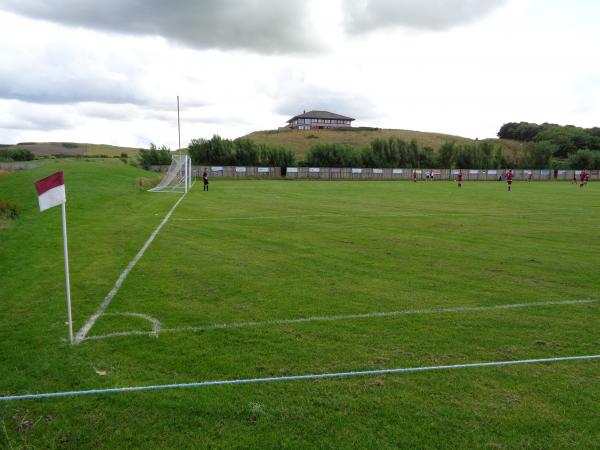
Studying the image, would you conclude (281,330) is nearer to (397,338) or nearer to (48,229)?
(397,338)

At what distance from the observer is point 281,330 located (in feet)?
19.8

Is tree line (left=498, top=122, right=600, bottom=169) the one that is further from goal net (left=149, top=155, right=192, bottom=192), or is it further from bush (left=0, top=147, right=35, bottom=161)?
bush (left=0, top=147, right=35, bottom=161)

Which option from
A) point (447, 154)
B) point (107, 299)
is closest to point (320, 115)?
point (447, 154)

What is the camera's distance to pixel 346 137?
138000 mm

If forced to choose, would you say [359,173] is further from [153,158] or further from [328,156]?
[153,158]

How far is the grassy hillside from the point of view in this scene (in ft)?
420

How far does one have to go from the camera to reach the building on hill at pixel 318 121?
162m

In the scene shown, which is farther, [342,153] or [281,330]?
[342,153]

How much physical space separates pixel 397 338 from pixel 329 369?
1.23 meters

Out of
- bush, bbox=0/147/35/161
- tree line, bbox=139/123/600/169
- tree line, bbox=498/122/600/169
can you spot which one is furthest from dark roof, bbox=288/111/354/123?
bush, bbox=0/147/35/161

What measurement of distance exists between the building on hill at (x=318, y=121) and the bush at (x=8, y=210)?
483 ft

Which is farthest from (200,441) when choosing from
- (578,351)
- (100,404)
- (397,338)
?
(578,351)

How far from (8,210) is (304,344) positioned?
1642cm

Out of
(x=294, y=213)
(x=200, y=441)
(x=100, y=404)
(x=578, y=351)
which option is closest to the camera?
(x=200, y=441)
